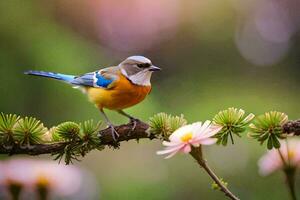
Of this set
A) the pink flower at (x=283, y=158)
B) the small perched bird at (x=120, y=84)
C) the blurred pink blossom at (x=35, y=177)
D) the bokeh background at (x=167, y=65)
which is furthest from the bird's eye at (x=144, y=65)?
the pink flower at (x=283, y=158)

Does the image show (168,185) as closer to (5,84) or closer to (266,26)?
(5,84)

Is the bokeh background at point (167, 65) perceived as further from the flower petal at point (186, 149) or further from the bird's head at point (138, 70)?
the flower petal at point (186, 149)

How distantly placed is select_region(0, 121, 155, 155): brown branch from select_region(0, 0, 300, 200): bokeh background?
2.33 ft

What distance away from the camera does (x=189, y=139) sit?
1.98 feet

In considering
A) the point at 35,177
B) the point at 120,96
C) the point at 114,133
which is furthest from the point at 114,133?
the point at 120,96

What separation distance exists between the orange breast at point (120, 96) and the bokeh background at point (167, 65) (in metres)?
0.21

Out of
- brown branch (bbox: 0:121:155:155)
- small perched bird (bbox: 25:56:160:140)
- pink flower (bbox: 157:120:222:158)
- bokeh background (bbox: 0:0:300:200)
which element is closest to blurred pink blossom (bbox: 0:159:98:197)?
brown branch (bbox: 0:121:155:155)

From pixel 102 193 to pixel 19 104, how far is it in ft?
1.00

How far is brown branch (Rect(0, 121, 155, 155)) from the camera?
27.9 inches

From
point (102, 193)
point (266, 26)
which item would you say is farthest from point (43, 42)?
point (266, 26)

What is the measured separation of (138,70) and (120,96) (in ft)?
0.22

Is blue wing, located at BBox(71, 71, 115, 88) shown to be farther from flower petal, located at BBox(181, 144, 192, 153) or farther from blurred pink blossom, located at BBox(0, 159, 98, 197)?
flower petal, located at BBox(181, 144, 192, 153)

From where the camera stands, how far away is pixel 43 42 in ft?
5.38

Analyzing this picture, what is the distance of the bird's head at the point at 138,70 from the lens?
1268 mm
